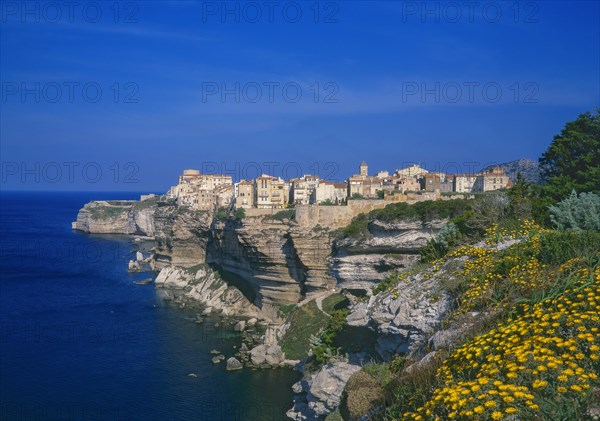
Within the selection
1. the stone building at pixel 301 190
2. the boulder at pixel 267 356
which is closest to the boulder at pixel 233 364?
the boulder at pixel 267 356

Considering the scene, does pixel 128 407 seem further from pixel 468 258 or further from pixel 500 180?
pixel 500 180

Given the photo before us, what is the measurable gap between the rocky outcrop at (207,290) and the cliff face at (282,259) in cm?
170

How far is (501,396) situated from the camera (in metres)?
5.95

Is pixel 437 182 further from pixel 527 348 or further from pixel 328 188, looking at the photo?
pixel 527 348

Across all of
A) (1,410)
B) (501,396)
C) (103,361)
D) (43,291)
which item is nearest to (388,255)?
(103,361)

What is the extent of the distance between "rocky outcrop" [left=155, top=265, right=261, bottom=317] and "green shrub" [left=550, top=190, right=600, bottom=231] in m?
35.0

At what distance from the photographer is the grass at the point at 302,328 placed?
3394 cm

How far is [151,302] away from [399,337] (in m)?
43.9

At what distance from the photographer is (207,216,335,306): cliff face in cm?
4200

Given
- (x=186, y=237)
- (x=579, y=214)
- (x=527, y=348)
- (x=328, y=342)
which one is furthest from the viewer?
(x=186, y=237)

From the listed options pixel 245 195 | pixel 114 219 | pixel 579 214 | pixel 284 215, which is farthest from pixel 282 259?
pixel 114 219

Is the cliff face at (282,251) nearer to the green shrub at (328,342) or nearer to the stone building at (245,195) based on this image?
the stone building at (245,195)

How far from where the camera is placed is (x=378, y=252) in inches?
1320

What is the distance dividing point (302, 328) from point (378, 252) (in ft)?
26.8
